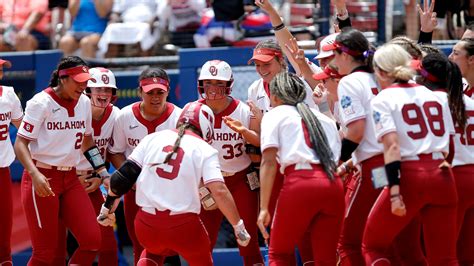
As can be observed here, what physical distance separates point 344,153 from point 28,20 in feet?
21.0

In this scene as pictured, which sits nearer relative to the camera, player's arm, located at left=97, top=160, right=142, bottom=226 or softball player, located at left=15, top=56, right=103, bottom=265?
player's arm, located at left=97, top=160, right=142, bottom=226

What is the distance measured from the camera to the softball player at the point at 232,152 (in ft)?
28.3

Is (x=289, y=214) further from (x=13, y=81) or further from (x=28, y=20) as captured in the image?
(x=28, y=20)

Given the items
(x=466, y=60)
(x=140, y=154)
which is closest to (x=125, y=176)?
(x=140, y=154)

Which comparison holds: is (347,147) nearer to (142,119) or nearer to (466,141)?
(466,141)

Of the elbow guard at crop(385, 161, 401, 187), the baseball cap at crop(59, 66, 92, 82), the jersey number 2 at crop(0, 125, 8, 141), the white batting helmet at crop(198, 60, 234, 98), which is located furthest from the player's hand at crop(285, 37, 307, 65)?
the jersey number 2 at crop(0, 125, 8, 141)

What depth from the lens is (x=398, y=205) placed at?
262 inches

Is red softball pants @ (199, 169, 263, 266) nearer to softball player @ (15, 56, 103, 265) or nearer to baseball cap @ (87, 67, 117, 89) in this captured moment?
softball player @ (15, 56, 103, 265)

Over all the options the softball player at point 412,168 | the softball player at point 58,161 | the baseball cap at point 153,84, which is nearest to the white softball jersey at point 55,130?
the softball player at point 58,161

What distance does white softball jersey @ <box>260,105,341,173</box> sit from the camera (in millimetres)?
6980

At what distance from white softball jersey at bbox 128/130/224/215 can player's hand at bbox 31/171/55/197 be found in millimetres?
1223

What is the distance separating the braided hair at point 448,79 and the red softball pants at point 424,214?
2.10 feet

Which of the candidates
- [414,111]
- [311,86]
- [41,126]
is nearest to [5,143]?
[41,126]

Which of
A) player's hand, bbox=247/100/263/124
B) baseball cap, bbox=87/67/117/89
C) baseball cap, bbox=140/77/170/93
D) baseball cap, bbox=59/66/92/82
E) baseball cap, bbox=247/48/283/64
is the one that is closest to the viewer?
player's hand, bbox=247/100/263/124
